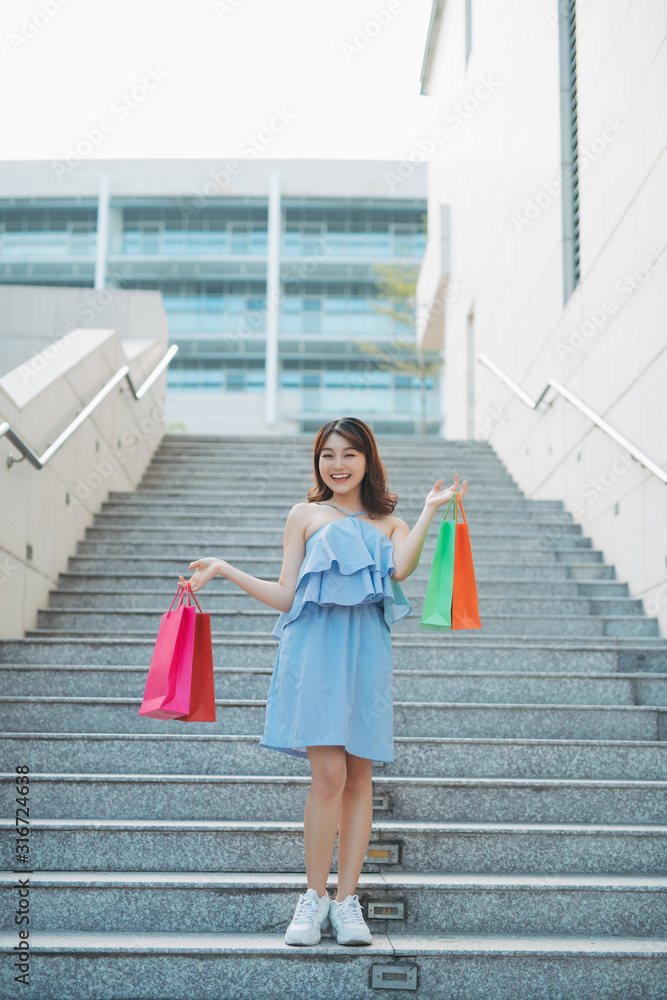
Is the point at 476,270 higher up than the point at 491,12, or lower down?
lower down

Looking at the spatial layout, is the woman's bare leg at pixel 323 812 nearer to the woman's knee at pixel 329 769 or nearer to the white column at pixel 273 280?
the woman's knee at pixel 329 769

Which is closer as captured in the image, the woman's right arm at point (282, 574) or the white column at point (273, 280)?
the woman's right arm at point (282, 574)

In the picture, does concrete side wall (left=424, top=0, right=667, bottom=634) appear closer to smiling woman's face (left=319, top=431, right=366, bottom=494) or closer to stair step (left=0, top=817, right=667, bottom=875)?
stair step (left=0, top=817, right=667, bottom=875)

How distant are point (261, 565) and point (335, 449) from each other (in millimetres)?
2868

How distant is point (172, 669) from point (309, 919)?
2.62ft

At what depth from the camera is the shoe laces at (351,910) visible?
2.68m

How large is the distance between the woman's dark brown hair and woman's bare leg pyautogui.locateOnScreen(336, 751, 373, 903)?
778 millimetres

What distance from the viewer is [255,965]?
264 centimetres

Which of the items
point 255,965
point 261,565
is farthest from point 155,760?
point 261,565

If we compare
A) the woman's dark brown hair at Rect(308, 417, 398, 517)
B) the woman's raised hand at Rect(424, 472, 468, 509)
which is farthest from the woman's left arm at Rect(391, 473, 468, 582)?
the woman's dark brown hair at Rect(308, 417, 398, 517)

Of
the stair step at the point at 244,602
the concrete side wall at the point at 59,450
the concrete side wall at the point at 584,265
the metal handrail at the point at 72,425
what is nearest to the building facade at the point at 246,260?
the concrete side wall at the point at 584,265

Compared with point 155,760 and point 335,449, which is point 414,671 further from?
point 335,449

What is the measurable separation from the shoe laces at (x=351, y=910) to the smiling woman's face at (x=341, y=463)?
1186 mm

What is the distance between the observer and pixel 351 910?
2695 mm
